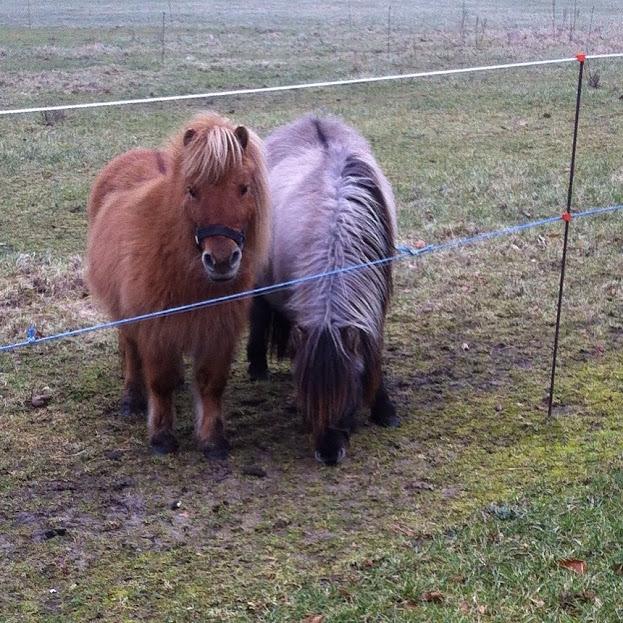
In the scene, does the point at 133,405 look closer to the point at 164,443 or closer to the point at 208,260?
the point at 164,443

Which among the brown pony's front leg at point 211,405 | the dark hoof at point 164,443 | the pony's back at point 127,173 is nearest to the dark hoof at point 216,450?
the brown pony's front leg at point 211,405

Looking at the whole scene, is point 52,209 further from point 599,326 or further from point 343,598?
point 343,598

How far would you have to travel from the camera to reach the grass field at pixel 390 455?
3.60m

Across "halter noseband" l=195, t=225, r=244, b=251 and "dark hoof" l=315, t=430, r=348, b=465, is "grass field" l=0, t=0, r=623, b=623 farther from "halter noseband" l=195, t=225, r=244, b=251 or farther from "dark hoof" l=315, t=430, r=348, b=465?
"halter noseband" l=195, t=225, r=244, b=251

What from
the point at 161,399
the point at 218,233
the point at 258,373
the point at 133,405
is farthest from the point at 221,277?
the point at 258,373

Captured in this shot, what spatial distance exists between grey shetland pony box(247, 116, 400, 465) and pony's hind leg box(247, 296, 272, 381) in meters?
0.02

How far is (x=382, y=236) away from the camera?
16.5ft

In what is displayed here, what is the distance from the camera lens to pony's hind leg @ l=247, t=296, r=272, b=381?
18.4 ft

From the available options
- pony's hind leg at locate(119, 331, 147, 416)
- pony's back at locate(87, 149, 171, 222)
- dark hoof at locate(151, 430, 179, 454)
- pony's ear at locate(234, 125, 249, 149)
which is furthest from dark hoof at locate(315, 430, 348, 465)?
pony's back at locate(87, 149, 171, 222)

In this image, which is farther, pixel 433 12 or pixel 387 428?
pixel 433 12

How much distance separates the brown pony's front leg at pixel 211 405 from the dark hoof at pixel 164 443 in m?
0.13

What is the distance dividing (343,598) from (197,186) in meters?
1.86

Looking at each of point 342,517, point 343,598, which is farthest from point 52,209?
Result: point 343,598

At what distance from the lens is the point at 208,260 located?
4137 mm
